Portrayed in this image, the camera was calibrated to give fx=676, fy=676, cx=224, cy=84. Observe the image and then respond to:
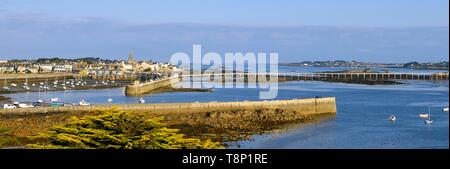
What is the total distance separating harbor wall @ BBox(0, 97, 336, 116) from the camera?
33344 millimetres

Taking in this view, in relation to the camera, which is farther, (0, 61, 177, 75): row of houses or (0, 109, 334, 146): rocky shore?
(0, 61, 177, 75): row of houses

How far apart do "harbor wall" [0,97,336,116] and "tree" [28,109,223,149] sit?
69.5 feet

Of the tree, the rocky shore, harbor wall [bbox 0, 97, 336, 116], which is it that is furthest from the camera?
harbor wall [bbox 0, 97, 336, 116]

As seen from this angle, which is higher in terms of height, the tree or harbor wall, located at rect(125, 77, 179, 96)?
the tree

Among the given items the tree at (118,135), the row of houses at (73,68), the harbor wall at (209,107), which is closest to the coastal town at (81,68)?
the row of houses at (73,68)

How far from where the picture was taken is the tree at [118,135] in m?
10.2

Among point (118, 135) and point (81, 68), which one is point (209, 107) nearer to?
point (118, 135)

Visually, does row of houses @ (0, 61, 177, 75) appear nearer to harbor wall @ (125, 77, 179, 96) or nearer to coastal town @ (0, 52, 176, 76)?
coastal town @ (0, 52, 176, 76)

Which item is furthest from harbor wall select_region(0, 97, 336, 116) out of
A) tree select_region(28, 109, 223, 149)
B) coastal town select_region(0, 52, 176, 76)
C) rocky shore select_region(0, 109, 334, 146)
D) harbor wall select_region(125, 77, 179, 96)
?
coastal town select_region(0, 52, 176, 76)

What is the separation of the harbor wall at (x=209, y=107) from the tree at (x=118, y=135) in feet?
69.5

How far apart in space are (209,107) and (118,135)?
2608cm

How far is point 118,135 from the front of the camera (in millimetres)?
10344
